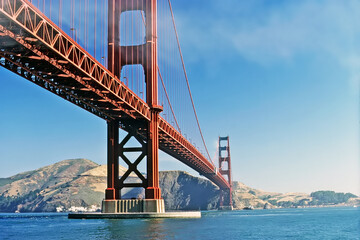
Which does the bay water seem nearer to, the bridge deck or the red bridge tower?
the red bridge tower

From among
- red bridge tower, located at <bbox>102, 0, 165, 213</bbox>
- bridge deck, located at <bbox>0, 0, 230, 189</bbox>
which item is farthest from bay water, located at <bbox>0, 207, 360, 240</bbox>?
bridge deck, located at <bbox>0, 0, 230, 189</bbox>

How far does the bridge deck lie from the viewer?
84.3 feet

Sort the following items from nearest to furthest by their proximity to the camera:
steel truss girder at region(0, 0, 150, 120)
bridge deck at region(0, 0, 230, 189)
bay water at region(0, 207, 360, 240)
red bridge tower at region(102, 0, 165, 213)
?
steel truss girder at region(0, 0, 150, 120), bridge deck at region(0, 0, 230, 189), bay water at region(0, 207, 360, 240), red bridge tower at region(102, 0, 165, 213)

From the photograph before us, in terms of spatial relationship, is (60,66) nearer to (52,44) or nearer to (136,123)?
(52,44)

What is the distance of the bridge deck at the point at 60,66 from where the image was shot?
25703mm

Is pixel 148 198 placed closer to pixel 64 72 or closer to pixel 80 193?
pixel 64 72

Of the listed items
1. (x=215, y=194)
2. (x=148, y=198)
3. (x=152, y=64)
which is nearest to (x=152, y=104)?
(x=152, y=64)

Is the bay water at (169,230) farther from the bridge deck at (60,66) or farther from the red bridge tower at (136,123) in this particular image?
the bridge deck at (60,66)

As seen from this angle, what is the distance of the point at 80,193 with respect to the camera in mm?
174875

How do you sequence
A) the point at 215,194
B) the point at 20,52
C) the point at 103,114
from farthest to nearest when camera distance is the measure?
the point at 215,194 < the point at 103,114 < the point at 20,52

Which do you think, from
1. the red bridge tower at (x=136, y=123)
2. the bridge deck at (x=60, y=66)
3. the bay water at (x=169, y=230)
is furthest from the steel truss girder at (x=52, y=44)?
the bay water at (x=169, y=230)

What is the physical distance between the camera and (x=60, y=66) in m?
31.3

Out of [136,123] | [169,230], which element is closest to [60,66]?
[169,230]

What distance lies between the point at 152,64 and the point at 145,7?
566 cm
